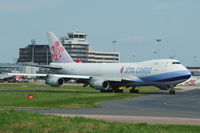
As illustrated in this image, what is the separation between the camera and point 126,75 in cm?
7794

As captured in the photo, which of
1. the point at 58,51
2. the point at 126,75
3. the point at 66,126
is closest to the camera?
the point at 66,126

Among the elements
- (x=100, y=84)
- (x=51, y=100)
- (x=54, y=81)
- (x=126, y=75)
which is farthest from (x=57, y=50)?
(x=51, y=100)

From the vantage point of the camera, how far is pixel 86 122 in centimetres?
2505

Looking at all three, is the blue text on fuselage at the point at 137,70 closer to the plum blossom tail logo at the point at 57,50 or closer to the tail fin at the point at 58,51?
the tail fin at the point at 58,51

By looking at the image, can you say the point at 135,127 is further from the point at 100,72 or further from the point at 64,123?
the point at 100,72

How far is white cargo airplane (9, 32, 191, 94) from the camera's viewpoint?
242ft

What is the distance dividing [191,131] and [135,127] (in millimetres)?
2636

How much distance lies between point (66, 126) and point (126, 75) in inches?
2169

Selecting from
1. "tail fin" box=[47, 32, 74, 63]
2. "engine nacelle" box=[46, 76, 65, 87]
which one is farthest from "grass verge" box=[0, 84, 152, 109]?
"tail fin" box=[47, 32, 74, 63]

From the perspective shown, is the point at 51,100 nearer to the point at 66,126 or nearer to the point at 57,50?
the point at 66,126

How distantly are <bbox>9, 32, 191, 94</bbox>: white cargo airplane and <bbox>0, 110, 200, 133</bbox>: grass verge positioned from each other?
4814 cm

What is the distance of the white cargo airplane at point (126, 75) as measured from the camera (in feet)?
242

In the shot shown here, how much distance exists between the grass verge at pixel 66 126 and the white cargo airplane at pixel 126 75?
48144 mm

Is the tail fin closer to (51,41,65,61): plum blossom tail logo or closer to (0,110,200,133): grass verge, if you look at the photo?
(51,41,65,61): plum blossom tail logo
